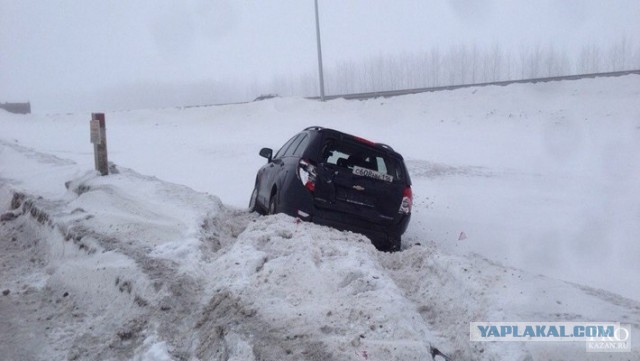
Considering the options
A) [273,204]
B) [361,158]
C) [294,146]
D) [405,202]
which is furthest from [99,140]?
[405,202]

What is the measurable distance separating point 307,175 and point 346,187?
51 centimetres

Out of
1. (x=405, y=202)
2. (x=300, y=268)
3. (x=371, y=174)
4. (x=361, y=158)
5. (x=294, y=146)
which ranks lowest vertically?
(x=300, y=268)

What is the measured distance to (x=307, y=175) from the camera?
23.5 feet

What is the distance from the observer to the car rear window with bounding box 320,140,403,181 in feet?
25.1

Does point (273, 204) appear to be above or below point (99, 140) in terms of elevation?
below

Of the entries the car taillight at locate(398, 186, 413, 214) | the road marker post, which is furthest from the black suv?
the road marker post

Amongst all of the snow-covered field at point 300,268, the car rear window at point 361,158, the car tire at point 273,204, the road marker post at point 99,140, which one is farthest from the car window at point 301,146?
the road marker post at point 99,140

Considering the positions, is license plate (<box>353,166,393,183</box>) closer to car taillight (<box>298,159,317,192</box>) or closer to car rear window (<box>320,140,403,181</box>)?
car rear window (<box>320,140,403,181</box>)

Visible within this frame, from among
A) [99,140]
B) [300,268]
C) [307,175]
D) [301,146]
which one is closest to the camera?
[300,268]

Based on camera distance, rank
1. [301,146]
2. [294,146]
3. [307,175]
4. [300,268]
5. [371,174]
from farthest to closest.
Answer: [294,146] < [301,146] < [371,174] < [307,175] < [300,268]

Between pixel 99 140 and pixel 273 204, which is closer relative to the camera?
pixel 273 204

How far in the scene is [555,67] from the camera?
3422 cm

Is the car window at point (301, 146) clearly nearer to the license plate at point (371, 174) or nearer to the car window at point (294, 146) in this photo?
the car window at point (294, 146)

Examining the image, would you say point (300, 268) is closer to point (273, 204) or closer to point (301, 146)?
point (273, 204)
